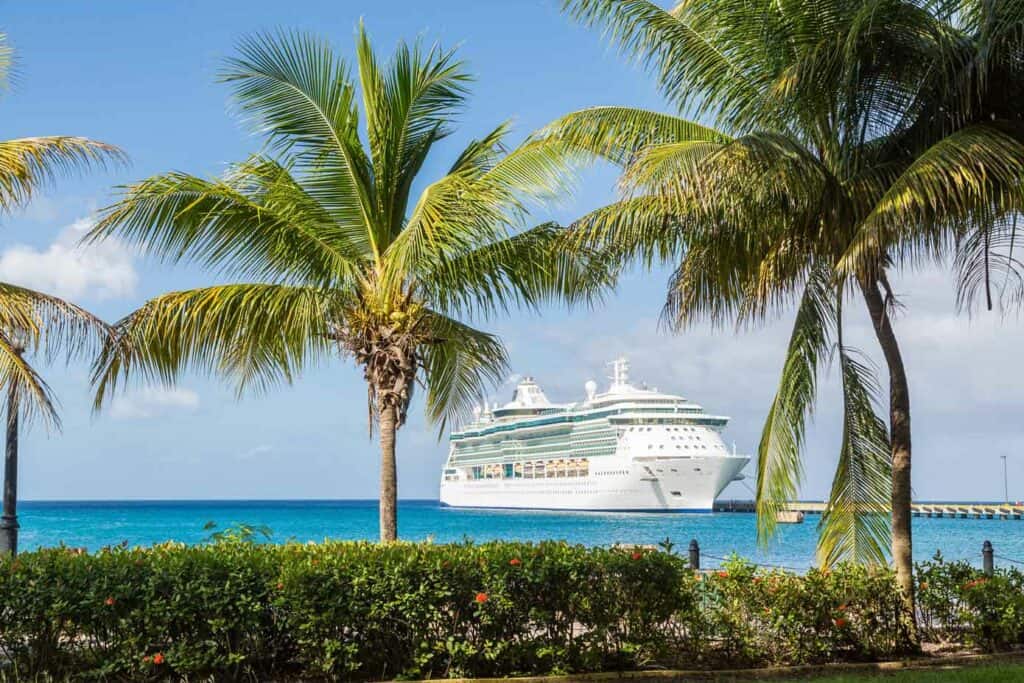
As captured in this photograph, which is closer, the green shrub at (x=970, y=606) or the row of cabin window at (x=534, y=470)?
the green shrub at (x=970, y=606)

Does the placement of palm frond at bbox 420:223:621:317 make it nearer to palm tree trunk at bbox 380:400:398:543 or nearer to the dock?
palm tree trunk at bbox 380:400:398:543

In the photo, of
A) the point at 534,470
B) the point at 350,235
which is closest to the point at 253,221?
the point at 350,235

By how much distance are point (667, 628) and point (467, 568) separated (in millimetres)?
1704

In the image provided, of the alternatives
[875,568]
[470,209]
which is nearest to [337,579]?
[470,209]

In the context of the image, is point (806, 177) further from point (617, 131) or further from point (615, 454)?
point (615, 454)

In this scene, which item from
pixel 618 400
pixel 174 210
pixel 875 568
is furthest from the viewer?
pixel 618 400

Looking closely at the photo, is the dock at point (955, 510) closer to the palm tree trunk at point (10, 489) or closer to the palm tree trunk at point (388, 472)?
the palm tree trunk at point (388, 472)

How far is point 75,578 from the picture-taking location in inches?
261

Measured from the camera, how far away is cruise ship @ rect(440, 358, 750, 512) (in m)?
58.7

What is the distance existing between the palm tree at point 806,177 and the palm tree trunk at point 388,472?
2.63m

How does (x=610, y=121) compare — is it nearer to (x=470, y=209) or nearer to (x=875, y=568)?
(x=470, y=209)

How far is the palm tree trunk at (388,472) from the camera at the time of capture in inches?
384

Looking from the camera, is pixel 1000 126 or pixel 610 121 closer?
pixel 1000 126

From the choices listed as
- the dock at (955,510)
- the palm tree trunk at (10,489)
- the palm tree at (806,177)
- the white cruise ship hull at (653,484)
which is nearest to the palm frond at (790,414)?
the palm tree at (806,177)
